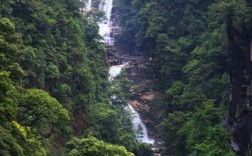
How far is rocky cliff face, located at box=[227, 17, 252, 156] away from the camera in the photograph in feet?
83.2

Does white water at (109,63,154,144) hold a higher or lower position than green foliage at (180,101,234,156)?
lower

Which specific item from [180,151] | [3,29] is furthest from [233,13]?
[3,29]

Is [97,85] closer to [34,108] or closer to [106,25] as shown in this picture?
[34,108]

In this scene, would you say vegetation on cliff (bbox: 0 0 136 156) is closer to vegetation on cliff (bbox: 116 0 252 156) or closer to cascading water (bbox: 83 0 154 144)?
cascading water (bbox: 83 0 154 144)

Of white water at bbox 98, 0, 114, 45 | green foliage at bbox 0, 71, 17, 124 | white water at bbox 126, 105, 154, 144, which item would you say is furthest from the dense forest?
white water at bbox 98, 0, 114, 45

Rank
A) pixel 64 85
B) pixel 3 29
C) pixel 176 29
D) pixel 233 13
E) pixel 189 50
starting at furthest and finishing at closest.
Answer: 1. pixel 176 29
2. pixel 189 50
3. pixel 233 13
4. pixel 64 85
5. pixel 3 29

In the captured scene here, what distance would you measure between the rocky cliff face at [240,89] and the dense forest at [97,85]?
0.07m

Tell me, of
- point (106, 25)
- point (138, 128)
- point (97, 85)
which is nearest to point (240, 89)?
point (138, 128)

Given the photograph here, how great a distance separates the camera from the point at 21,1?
89.4ft

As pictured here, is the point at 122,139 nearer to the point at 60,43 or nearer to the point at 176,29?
the point at 60,43

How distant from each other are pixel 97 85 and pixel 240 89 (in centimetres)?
1160

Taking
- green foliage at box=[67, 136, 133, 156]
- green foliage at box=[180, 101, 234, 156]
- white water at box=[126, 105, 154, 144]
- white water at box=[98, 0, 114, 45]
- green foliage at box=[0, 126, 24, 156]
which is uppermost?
white water at box=[98, 0, 114, 45]

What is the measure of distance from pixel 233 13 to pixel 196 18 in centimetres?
1524

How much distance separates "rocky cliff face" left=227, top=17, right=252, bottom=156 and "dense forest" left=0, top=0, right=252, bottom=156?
0.22 ft
